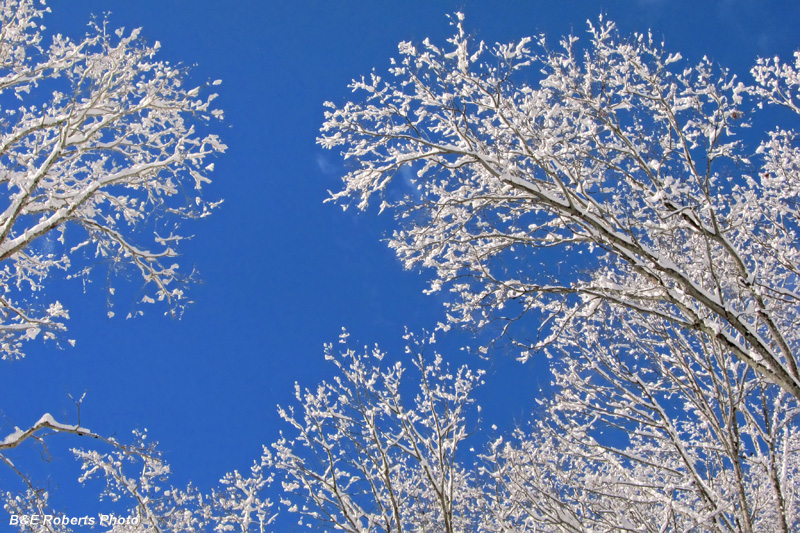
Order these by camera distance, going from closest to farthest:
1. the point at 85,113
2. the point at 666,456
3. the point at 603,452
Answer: the point at 85,113 < the point at 603,452 < the point at 666,456

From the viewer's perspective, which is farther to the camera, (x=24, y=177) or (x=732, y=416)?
(x=732, y=416)

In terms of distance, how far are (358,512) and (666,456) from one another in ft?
20.8

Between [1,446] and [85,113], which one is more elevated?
[85,113]

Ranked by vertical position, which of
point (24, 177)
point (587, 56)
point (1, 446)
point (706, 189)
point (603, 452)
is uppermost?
point (587, 56)

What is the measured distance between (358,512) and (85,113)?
597 centimetres

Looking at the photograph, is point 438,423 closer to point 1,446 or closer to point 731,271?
point 731,271

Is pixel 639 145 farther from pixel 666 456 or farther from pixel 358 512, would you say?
pixel 666 456

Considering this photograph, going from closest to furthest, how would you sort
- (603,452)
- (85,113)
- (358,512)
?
(85,113) < (358,512) < (603,452)

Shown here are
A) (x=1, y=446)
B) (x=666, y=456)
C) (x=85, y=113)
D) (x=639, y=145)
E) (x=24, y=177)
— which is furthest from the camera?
(x=666, y=456)

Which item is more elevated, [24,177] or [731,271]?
[24,177]

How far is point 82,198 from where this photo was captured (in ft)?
16.4

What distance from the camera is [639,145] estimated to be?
16.8 feet

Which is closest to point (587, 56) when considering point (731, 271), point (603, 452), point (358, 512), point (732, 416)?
point (731, 271)

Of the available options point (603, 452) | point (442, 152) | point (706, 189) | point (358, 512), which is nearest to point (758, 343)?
point (706, 189)
